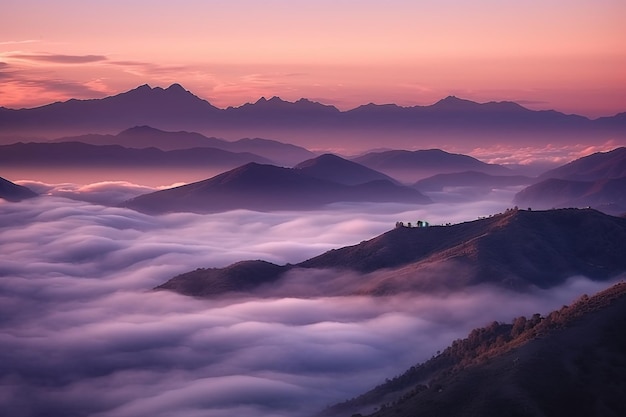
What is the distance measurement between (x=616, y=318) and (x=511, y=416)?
28577 mm

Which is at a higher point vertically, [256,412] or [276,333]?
[276,333]

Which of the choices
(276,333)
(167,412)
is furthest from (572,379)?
(276,333)

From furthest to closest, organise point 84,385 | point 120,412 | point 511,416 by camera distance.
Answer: point 84,385
point 120,412
point 511,416

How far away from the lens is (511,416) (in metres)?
83.8

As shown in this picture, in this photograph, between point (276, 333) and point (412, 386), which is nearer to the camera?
point (412, 386)

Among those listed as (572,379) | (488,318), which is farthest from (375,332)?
(572,379)

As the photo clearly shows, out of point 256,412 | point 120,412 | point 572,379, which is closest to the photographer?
point 572,379

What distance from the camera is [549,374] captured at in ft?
301

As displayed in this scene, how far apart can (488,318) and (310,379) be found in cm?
3978

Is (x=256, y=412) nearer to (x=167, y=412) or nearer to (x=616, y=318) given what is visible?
(x=167, y=412)

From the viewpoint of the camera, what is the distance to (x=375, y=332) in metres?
183

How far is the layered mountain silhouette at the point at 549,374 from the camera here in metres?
87.2

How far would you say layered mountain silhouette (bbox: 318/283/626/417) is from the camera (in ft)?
286

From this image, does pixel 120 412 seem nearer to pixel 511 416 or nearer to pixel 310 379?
pixel 310 379
